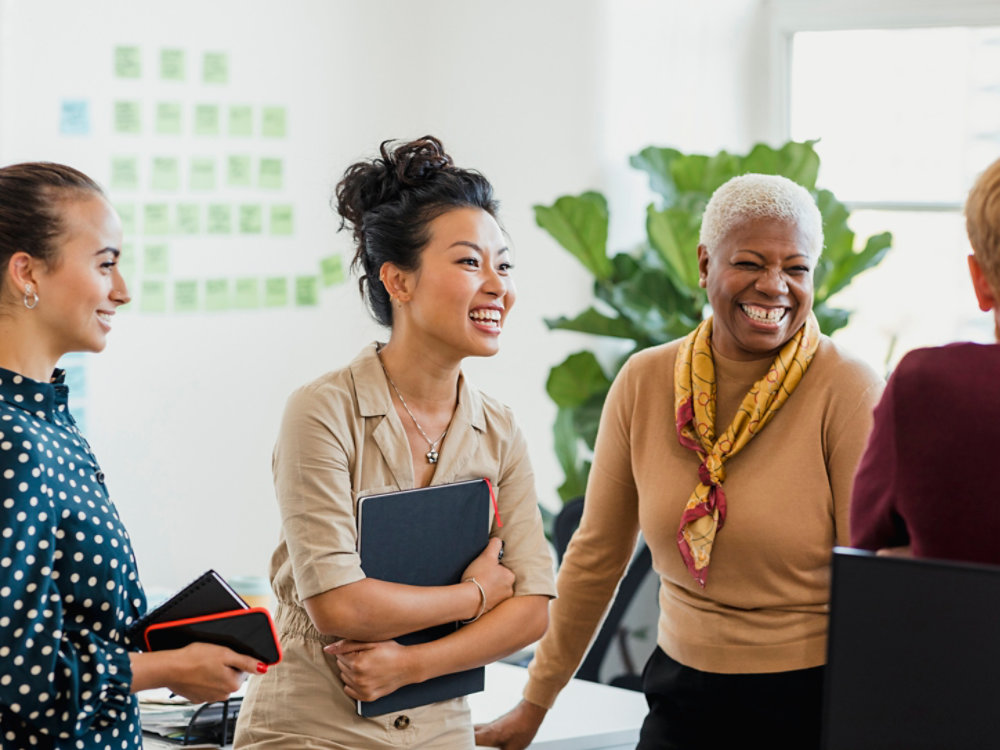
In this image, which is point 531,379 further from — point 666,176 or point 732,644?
point 732,644

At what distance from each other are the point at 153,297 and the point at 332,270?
0.69 m

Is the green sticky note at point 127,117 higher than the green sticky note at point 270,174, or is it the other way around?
the green sticky note at point 127,117

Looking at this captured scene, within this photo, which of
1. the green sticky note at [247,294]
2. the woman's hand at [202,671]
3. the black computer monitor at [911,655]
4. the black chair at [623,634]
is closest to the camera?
the black computer monitor at [911,655]

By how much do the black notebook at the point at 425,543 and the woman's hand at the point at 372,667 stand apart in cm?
3

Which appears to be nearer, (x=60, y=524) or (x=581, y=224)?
(x=60, y=524)

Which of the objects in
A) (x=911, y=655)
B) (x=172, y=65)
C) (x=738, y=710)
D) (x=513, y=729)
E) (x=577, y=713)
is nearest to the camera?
(x=911, y=655)

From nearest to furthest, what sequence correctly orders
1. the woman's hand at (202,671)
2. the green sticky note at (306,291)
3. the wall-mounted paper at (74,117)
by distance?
1. the woman's hand at (202,671)
2. the wall-mounted paper at (74,117)
3. the green sticky note at (306,291)

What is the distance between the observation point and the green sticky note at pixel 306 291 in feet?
13.8

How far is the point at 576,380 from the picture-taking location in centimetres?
393

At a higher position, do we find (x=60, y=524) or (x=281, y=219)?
(x=281, y=219)

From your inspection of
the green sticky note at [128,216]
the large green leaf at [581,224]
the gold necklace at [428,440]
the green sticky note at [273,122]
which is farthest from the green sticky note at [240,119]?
the gold necklace at [428,440]

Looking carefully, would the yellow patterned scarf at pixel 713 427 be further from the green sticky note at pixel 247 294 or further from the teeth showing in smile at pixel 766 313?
the green sticky note at pixel 247 294

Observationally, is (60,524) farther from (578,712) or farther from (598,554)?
(578,712)

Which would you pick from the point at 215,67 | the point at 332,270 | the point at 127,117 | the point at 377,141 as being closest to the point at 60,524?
the point at 127,117
